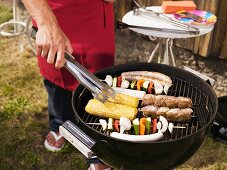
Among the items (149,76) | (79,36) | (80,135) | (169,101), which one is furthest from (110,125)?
(79,36)

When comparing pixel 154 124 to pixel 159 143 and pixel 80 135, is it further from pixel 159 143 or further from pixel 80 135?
pixel 80 135

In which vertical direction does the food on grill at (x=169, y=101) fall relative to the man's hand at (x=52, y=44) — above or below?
below

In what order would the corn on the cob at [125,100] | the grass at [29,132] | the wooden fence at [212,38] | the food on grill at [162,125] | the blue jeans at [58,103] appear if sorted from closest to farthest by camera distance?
1. the food on grill at [162,125]
2. the corn on the cob at [125,100]
3. the blue jeans at [58,103]
4. the grass at [29,132]
5. the wooden fence at [212,38]

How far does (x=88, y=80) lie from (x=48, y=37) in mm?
352

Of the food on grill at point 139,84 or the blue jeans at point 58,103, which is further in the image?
the blue jeans at point 58,103

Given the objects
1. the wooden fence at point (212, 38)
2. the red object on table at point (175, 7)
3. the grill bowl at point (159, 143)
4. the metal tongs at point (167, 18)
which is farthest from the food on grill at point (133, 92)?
the wooden fence at point (212, 38)

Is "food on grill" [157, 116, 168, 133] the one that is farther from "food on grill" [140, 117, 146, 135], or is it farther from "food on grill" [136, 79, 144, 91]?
"food on grill" [136, 79, 144, 91]

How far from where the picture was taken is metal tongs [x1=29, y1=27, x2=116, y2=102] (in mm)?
2145

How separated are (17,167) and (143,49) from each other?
2402 mm

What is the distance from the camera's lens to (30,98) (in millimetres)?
4445

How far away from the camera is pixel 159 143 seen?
1.93 m

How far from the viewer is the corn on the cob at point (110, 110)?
7.22ft

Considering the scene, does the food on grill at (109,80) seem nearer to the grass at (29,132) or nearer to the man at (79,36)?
the man at (79,36)

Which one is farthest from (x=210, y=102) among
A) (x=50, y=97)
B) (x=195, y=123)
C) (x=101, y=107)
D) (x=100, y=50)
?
(x=50, y=97)
